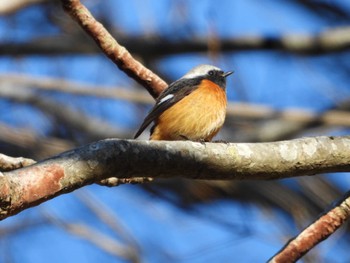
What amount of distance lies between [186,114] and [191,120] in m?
0.06

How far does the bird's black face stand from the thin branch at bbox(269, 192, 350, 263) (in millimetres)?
2513

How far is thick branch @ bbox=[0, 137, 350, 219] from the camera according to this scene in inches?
102

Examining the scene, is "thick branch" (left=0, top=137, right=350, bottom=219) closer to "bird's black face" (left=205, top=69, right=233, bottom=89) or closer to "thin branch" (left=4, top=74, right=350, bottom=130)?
"bird's black face" (left=205, top=69, right=233, bottom=89)

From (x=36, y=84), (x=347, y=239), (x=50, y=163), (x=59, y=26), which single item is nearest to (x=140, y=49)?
(x=36, y=84)

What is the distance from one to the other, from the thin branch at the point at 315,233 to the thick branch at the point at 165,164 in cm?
19

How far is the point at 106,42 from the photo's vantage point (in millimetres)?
3924

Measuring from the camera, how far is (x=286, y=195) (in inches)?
307

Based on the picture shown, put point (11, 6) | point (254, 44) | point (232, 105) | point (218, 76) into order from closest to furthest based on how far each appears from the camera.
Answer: point (218, 76), point (11, 6), point (232, 105), point (254, 44)

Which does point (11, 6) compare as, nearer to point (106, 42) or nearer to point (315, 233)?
point (106, 42)

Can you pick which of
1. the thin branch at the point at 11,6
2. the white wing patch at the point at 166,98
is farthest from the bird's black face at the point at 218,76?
the thin branch at the point at 11,6

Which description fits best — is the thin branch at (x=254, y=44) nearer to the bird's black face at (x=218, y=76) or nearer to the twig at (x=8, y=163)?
the bird's black face at (x=218, y=76)

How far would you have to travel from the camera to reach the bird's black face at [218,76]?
5.83m

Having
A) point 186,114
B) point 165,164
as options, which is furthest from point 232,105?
point 165,164

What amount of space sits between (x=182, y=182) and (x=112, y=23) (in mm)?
2118
